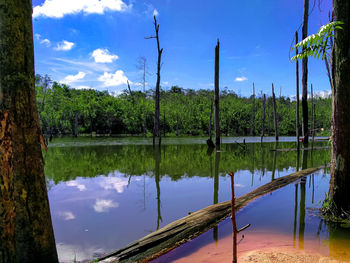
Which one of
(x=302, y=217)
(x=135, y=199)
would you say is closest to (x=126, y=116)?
(x=135, y=199)

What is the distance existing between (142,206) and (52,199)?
2507 millimetres

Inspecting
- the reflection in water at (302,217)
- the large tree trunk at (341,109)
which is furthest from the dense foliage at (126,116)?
the large tree trunk at (341,109)

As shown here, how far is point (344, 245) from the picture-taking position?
3.57 m

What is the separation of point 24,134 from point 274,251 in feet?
11.1

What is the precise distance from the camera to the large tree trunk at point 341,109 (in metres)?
4.21

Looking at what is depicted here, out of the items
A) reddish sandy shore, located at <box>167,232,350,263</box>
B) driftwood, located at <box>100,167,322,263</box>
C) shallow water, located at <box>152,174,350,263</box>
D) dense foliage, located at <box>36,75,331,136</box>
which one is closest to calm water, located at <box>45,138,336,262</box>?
shallow water, located at <box>152,174,350,263</box>

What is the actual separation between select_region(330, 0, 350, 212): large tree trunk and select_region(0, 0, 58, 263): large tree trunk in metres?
4.55

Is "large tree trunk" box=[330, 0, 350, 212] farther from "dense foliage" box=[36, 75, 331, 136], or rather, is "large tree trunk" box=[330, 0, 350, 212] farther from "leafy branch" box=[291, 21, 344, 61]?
"dense foliage" box=[36, 75, 331, 136]

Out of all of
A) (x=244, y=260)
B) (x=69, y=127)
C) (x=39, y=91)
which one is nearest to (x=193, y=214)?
(x=244, y=260)

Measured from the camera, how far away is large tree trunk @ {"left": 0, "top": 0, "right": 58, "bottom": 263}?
2.56 meters

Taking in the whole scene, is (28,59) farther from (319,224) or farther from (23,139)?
(319,224)

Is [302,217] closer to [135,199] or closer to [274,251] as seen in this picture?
[274,251]

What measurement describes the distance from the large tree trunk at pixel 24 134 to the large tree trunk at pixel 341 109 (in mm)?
4553

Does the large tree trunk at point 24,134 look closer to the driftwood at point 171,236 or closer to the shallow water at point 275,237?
the driftwood at point 171,236
